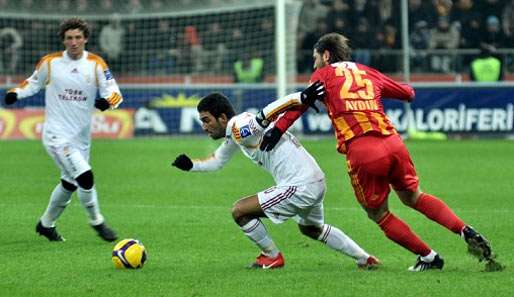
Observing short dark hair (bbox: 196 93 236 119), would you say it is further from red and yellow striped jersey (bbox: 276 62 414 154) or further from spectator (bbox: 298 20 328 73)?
spectator (bbox: 298 20 328 73)

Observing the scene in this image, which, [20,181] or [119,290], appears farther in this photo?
[20,181]

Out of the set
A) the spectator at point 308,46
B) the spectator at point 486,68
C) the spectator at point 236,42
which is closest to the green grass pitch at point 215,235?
the spectator at point 486,68

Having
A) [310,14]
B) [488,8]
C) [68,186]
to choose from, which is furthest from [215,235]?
[488,8]

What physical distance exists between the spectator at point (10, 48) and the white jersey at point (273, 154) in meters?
17.2

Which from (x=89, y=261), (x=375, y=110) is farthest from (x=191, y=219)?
(x=375, y=110)

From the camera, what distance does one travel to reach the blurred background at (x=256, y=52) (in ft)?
80.8

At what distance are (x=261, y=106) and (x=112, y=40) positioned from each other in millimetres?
3870

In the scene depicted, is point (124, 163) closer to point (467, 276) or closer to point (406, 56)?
point (406, 56)

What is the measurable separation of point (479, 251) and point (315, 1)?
20.3 m

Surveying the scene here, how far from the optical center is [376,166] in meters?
8.75

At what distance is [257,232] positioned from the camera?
9.17 m

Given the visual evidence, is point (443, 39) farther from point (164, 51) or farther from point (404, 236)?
point (404, 236)

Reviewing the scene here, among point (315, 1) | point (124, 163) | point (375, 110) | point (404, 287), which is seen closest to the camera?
point (404, 287)

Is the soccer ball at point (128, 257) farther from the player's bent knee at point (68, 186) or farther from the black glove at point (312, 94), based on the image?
the player's bent knee at point (68, 186)
